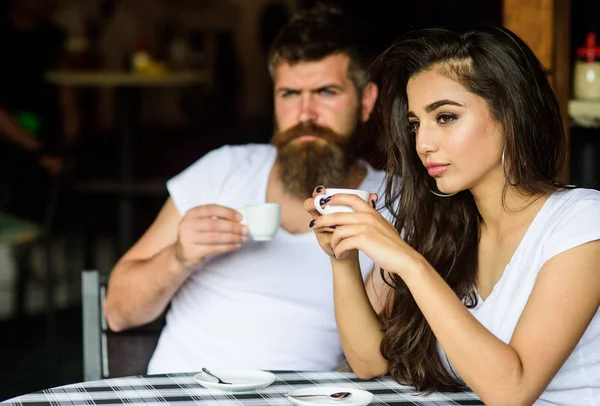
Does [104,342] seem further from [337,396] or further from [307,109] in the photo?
[337,396]

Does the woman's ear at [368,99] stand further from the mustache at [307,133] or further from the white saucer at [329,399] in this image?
the white saucer at [329,399]

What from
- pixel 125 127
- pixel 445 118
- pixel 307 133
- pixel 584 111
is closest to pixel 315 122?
pixel 307 133

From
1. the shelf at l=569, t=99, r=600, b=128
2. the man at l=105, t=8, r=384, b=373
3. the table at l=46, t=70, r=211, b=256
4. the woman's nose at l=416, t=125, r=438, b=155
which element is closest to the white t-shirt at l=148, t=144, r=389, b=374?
the man at l=105, t=8, r=384, b=373

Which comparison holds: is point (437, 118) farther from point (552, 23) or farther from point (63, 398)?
point (552, 23)

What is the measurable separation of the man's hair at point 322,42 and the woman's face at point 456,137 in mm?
895

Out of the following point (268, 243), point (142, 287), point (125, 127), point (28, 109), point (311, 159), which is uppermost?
point (28, 109)

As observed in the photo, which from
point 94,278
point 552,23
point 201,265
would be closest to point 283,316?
point 201,265

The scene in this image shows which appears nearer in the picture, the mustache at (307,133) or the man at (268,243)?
the man at (268,243)

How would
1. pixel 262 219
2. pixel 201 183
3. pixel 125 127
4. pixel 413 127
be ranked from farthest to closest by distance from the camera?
pixel 125 127 → pixel 201 183 → pixel 262 219 → pixel 413 127

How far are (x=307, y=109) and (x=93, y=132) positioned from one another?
26.5 ft

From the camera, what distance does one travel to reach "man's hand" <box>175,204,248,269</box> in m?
2.13

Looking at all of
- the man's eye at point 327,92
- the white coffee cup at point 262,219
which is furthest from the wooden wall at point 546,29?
the white coffee cup at point 262,219

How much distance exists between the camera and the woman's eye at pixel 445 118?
5.73 ft

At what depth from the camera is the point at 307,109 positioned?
8.48 feet
